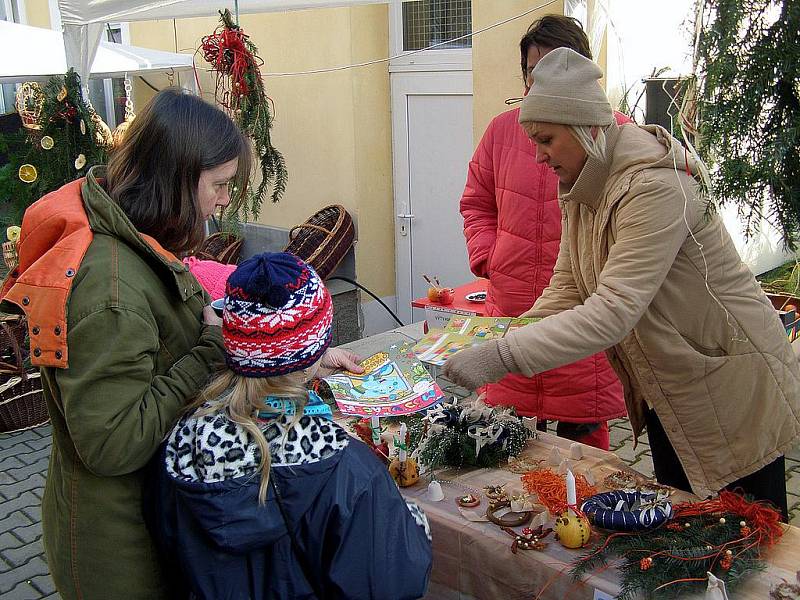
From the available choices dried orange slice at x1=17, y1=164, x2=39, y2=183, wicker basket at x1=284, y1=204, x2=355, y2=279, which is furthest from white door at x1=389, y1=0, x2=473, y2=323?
dried orange slice at x1=17, y1=164, x2=39, y2=183

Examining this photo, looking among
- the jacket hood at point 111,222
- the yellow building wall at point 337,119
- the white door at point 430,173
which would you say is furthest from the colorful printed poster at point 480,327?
the yellow building wall at point 337,119

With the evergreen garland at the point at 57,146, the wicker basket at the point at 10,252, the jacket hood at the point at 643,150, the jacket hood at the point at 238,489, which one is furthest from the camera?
the wicker basket at the point at 10,252

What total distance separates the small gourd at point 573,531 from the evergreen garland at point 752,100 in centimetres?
86

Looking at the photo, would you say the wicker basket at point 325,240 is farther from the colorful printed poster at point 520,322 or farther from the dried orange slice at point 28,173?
the colorful printed poster at point 520,322

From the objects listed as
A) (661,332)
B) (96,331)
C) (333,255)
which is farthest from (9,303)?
(333,255)

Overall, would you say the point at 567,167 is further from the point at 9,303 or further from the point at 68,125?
the point at 68,125

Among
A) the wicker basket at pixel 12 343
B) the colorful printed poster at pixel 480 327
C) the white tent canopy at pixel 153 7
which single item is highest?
the white tent canopy at pixel 153 7

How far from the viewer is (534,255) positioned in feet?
10.6

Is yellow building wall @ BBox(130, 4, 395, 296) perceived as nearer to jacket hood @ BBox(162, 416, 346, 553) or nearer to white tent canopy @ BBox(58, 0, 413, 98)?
white tent canopy @ BBox(58, 0, 413, 98)

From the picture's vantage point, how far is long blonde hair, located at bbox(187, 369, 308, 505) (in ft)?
5.07

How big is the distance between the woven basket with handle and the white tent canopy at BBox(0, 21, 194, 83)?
1.63m

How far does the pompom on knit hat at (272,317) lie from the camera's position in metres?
1.50

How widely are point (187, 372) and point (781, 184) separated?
3.97 feet

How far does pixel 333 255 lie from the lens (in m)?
6.57
